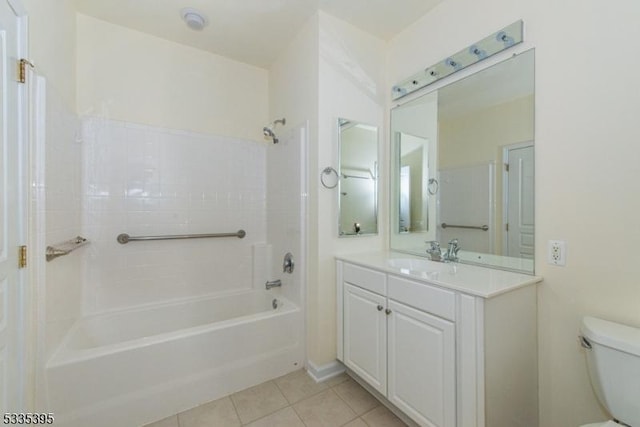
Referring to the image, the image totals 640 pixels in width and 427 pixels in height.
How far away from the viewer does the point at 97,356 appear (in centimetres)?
139

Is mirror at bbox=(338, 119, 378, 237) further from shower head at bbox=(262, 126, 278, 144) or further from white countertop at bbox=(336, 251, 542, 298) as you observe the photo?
shower head at bbox=(262, 126, 278, 144)

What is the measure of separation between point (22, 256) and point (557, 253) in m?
2.38

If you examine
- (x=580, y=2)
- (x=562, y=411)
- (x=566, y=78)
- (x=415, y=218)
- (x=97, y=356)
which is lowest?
(x=562, y=411)

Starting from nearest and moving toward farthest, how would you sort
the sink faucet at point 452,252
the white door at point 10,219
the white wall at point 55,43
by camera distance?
the white door at point 10,219 → the white wall at point 55,43 → the sink faucet at point 452,252

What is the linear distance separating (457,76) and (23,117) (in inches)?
88.4

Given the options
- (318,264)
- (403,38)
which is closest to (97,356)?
(318,264)

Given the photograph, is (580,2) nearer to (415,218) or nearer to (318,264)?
(415,218)

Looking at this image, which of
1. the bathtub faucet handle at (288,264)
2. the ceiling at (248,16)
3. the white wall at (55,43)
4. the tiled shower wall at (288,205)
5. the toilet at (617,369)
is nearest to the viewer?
the toilet at (617,369)

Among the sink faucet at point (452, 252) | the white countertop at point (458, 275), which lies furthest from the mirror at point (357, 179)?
the sink faucet at point (452, 252)

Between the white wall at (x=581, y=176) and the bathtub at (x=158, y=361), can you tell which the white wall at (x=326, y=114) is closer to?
the bathtub at (x=158, y=361)

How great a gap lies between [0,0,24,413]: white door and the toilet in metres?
2.22

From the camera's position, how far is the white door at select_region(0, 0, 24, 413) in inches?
41.1

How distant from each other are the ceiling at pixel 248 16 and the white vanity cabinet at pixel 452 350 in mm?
1712

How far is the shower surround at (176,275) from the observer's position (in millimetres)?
1453
